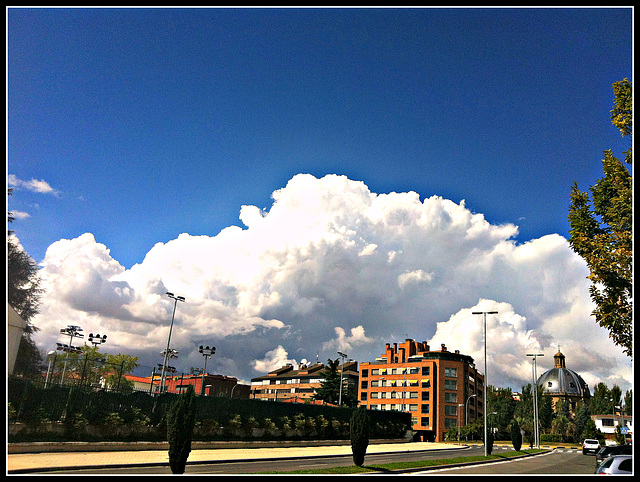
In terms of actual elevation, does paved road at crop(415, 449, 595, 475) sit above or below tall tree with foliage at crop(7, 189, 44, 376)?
below

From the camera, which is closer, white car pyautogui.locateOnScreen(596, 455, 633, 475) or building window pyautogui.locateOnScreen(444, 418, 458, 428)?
white car pyautogui.locateOnScreen(596, 455, 633, 475)

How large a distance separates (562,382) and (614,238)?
165 metres

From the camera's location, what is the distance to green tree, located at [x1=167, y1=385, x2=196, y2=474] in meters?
18.1

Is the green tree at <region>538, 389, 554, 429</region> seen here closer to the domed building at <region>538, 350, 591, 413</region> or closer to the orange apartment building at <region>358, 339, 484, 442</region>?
the orange apartment building at <region>358, 339, 484, 442</region>

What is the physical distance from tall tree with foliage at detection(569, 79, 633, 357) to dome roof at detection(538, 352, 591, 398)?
158m

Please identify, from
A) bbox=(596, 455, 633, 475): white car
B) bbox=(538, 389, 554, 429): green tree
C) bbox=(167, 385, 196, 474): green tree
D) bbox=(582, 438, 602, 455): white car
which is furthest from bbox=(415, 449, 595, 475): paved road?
bbox=(538, 389, 554, 429): green tree

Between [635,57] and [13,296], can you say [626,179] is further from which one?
[13,296]

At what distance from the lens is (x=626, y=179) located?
16109 millimetres

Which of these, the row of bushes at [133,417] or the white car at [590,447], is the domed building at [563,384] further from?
the row of bushes at [133,417]

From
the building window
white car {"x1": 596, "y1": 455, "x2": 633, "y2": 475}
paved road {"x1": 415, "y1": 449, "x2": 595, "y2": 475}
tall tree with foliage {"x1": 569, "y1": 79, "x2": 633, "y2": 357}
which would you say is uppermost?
tall tree with foliage {"x1": 569, "y1": 79, "x2": 633, "y2": 357}

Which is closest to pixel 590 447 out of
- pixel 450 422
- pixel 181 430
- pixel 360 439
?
pixel 450 422

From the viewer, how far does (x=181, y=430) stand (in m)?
18.6

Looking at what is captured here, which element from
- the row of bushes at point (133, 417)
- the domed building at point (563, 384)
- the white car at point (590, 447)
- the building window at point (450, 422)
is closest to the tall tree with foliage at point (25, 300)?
the row of bushes at point (133, 417)

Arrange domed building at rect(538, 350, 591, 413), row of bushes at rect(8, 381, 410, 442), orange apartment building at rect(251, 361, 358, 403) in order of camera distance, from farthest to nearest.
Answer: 1. domed building at rect(538, 350, 591, 413)
2. orange apartment building at rect(251, 361, 358, 403)
3. row of bushes at rect(8, 381, 410, 442)
